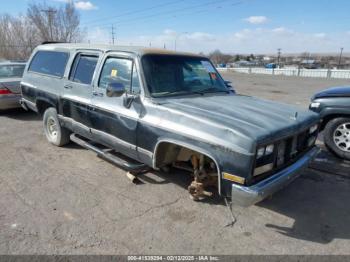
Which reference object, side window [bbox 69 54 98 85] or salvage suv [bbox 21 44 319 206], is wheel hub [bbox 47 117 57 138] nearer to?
salvage suv [bbox 21 44 319 206]

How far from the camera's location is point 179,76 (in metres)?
4.18

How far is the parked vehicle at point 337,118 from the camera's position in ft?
17.0

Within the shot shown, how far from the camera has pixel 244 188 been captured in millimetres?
2818

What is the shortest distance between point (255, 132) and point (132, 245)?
1674 mm

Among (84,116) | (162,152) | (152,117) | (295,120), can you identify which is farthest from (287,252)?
(84,116)

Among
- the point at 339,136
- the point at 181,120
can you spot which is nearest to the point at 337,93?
the point at 339,136

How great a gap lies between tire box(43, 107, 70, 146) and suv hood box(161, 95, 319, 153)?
287 cm

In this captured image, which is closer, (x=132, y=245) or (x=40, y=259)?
(x=40, y=259)

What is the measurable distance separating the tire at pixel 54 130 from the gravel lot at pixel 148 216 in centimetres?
86

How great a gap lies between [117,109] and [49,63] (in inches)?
105

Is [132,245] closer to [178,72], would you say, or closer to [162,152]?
[162,152]

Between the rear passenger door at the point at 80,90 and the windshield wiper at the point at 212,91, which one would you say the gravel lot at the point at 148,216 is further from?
the windshield wiper at the point at 212,91

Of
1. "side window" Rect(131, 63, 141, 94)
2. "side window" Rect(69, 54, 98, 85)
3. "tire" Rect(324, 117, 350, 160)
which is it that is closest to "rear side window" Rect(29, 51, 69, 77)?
"side window" Rect(69, 54, 98, 85)

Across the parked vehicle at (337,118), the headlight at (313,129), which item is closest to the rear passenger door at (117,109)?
the headlight at (313,129)
